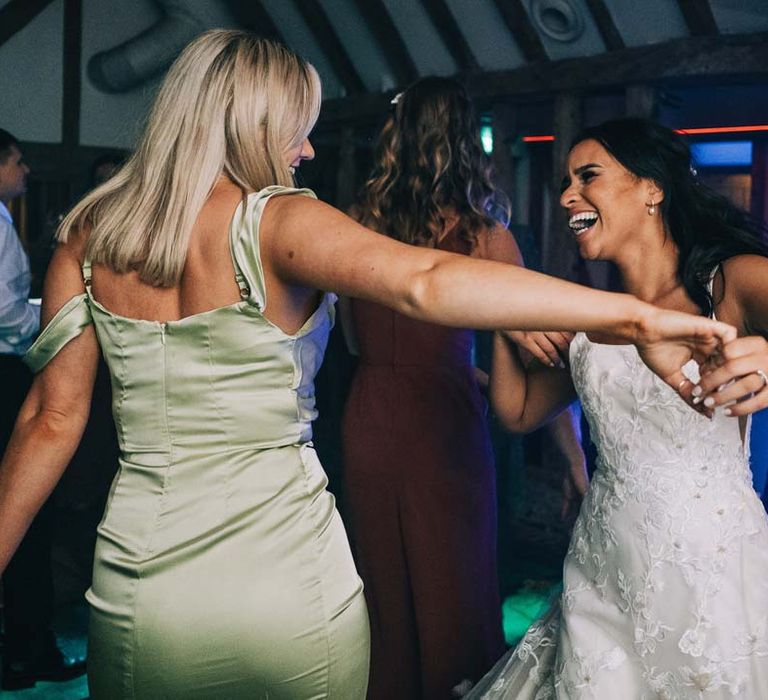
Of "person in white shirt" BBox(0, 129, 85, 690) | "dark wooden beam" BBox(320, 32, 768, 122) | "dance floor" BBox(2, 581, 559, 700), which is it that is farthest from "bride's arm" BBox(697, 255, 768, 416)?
"dark wooden beam" BBox(320, 32, 768, 122)

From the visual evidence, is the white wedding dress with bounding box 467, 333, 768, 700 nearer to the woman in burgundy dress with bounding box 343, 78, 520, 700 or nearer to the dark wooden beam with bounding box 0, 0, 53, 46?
the woman in burgundy dress with bounding box 343, 78, 520, 700

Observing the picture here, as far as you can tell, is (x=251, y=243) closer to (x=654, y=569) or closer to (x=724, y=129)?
(x=654, y=569)

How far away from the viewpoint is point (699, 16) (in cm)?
481

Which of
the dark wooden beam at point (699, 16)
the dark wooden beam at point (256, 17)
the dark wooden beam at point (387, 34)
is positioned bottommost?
the dark wooden beam at point (699, 16)

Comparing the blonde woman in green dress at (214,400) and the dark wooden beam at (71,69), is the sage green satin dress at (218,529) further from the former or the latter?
the dark wooden beam at (71,69)

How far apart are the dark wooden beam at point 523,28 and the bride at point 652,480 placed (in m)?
3.52

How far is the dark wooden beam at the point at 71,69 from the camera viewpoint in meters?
8.05

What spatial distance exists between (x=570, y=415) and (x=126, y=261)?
173cm

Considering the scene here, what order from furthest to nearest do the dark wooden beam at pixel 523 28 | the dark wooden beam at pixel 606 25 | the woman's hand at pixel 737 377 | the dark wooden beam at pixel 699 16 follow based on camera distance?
the dark wooden beam at pixel 523 28, the dark wooden beam at pixel 606 25, the dark wooden beam at pixel 699 16, the woman's hand at pixel 737 377

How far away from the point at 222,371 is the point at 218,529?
0.24 metres

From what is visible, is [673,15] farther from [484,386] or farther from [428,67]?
[484,386]

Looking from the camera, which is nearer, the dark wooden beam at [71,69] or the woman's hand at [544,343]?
the woman's hand at [544,343]

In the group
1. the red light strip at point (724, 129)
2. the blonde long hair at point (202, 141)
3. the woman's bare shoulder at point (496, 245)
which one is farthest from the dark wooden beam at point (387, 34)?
the blonde long hair at point (202, 141)

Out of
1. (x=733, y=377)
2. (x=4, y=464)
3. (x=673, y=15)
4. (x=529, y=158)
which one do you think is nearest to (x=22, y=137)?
(x=529, y=158)
